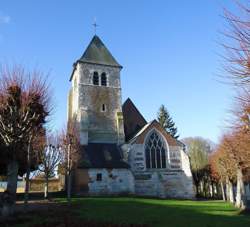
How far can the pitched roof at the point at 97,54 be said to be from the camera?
34500 millimetres

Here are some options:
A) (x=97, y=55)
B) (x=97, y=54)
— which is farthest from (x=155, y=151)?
(x=97, y=54)

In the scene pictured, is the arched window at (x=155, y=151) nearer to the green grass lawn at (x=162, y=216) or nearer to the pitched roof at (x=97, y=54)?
the pitched roof at (x=97, y=54)

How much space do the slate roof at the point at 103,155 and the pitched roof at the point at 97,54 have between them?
9.98 metres

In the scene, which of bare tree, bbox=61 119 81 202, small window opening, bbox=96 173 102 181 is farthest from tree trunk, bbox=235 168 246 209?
bare tree, bbox=61 119 81 202

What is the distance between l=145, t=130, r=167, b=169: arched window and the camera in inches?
1171

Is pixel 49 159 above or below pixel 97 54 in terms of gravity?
below

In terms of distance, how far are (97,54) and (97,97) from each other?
5.69 metres

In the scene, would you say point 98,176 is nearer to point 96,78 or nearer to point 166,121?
point 96,78

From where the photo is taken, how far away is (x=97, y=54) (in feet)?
116

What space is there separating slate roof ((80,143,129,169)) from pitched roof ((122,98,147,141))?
15.7 feet

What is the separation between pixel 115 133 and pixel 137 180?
6215 mm

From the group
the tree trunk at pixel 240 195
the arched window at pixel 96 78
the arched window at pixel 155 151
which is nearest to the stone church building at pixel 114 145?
the arched window at pixel 155 151

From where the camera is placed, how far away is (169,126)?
4931 centimetres

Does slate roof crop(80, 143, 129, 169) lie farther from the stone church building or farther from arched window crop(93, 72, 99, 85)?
arched window crop(93, 72, 99, 85)
